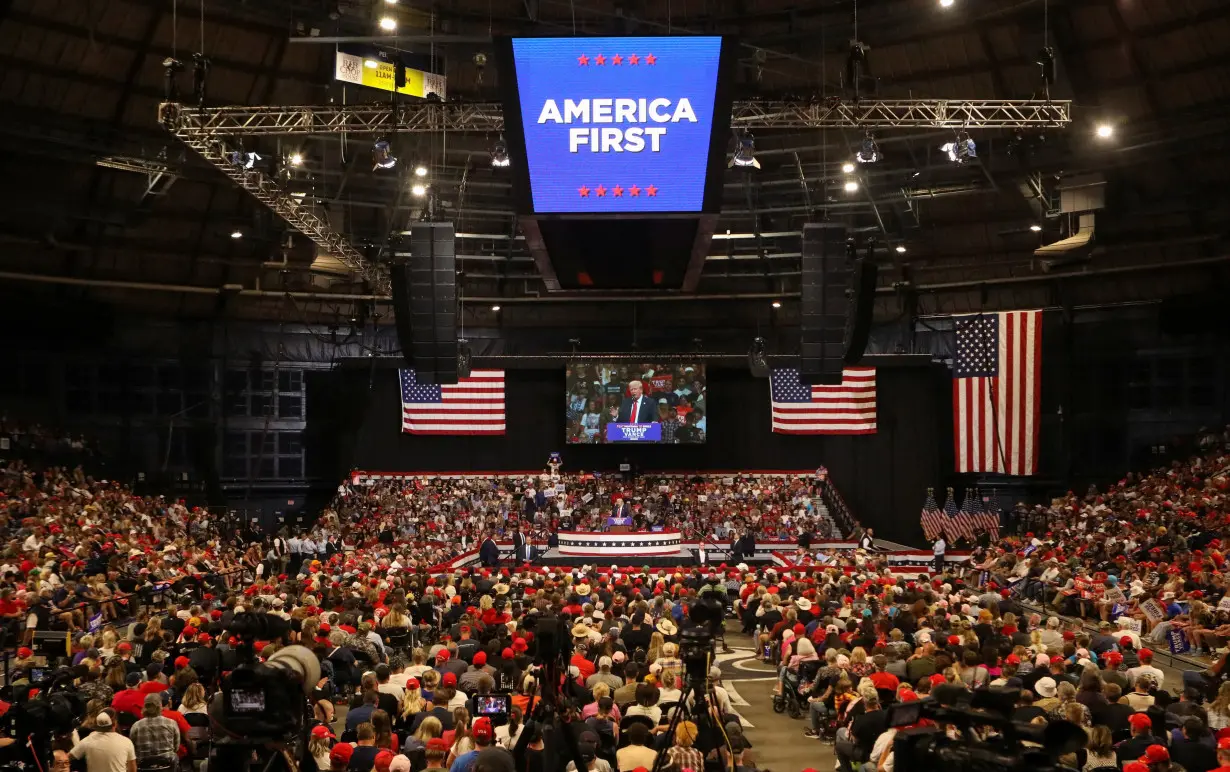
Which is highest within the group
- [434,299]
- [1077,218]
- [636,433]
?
[1077,218]

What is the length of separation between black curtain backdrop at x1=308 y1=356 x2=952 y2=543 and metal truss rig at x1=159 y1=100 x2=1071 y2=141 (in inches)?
784

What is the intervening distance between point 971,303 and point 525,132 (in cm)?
2857

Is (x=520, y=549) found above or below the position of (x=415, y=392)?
below

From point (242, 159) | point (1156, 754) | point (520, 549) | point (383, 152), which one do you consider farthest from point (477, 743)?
point (520, 549)

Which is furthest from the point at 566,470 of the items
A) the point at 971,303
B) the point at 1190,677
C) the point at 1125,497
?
the point at 1190,677

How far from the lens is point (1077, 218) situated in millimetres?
28922

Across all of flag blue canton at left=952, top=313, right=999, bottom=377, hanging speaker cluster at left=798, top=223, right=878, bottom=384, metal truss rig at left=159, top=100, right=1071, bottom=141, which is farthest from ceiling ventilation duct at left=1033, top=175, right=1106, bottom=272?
hanging speaker cluster at left=798, top=223, right=878, bottom=384

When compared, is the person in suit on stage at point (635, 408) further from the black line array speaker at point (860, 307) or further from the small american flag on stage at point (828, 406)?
the black line array speaker at point (860, 307)

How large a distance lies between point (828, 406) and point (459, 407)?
40.1 feet

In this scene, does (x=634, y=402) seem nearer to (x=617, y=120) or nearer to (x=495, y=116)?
(x=495, y=116)

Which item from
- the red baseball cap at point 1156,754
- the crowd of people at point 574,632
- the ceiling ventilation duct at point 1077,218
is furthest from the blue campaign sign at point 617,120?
the ceiling ventilation duct at point 1077,218

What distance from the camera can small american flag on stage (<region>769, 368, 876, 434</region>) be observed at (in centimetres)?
3709

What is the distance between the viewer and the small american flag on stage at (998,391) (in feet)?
95.1

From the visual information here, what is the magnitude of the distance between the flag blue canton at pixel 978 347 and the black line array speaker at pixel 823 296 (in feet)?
41.8
